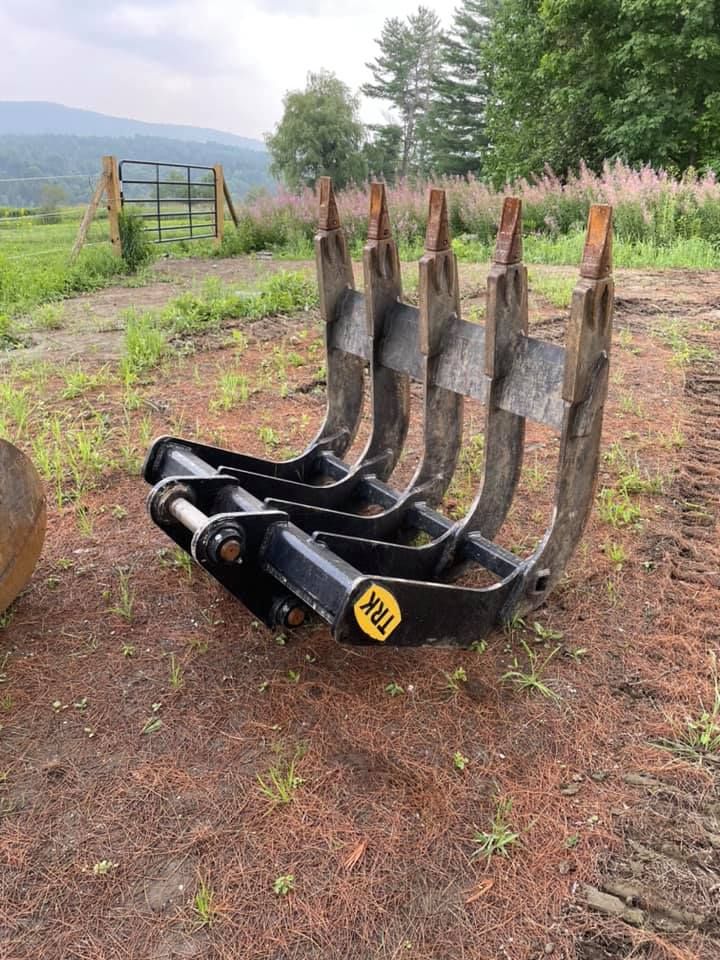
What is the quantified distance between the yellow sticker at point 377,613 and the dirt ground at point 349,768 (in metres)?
0.32

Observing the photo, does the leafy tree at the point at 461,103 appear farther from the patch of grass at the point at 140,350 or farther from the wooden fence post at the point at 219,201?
the patch of grass at the point at 140,350

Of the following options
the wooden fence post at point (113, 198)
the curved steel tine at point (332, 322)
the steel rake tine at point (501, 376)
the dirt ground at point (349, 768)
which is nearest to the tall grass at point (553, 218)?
the wooden fence post at point (113, 198)

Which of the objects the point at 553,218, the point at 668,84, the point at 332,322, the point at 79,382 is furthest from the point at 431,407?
the point at 668,84

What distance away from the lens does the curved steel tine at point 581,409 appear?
2082mm

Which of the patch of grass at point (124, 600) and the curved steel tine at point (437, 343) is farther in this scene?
the patch of grass at point (124, 600)

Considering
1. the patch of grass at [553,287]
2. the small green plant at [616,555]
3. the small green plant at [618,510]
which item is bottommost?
the small green plant at [616,555]

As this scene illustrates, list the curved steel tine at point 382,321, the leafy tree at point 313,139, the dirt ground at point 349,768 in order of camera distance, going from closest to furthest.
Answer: the dirt ground at point 349,768
the curved steel tine at point 382,321
the leafy tree at point 313,139

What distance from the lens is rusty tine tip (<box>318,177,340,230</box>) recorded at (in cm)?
281

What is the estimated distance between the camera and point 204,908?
1653mm

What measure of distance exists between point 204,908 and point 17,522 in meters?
1.40

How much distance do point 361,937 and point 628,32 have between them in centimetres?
2693

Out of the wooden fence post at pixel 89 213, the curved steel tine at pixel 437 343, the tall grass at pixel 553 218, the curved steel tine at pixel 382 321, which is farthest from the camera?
the wooden fence post at pixel 89 213

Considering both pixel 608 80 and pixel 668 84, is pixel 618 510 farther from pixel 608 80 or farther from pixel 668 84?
pixel 608 80

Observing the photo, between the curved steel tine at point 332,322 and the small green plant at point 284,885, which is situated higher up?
the curved steel tine at point 332,322
